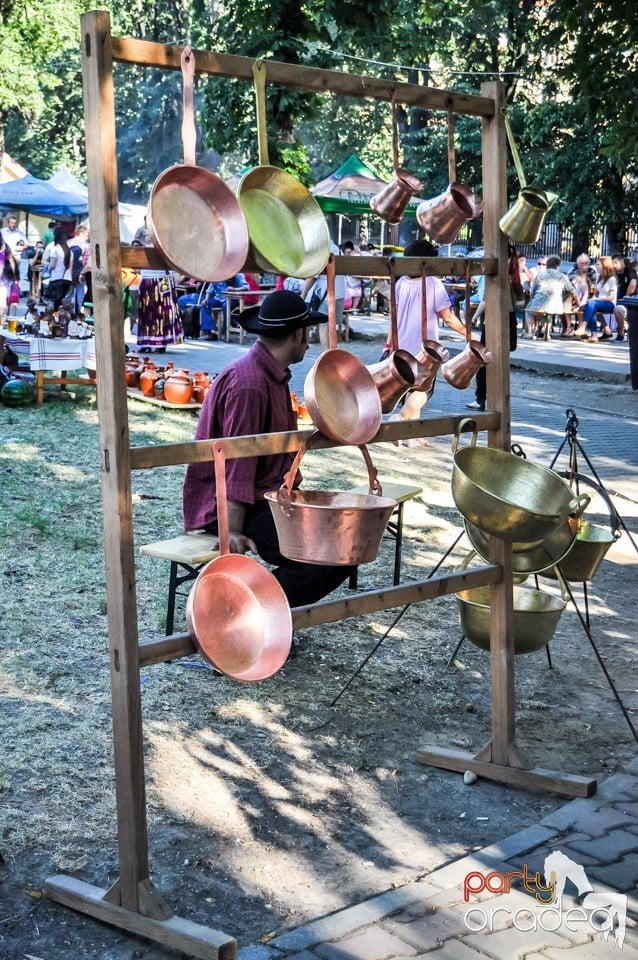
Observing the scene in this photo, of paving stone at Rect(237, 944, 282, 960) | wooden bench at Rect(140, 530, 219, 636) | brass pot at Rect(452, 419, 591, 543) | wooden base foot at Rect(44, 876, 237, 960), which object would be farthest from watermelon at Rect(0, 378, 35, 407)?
paving stone at Rect(237, 944, 282, 960)

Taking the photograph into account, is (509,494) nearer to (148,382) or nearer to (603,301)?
(148,382)

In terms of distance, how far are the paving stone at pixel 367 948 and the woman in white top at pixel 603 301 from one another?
59.1ft

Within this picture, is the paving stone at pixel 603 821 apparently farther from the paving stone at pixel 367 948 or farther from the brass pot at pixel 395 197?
the brass pot at pixel 395 197

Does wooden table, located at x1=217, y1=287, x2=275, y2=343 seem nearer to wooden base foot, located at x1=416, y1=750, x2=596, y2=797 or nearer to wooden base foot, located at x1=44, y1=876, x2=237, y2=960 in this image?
wooden base foot, located at x1=416, y1=750, x2=596, y2=797

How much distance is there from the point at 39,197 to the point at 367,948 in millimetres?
25641

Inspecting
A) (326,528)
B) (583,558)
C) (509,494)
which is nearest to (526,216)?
(509,494)

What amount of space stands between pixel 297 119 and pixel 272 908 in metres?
15.4

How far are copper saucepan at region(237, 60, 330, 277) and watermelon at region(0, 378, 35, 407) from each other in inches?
344

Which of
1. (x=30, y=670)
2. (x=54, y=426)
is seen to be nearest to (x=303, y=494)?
(x=30, y=670)

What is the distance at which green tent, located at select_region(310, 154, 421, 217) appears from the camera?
2122 centimetres

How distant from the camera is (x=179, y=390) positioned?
11109 mm

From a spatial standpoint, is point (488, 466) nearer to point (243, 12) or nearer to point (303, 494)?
point (303, 494)

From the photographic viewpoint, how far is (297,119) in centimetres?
1667

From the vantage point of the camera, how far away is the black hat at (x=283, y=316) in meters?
4.11
